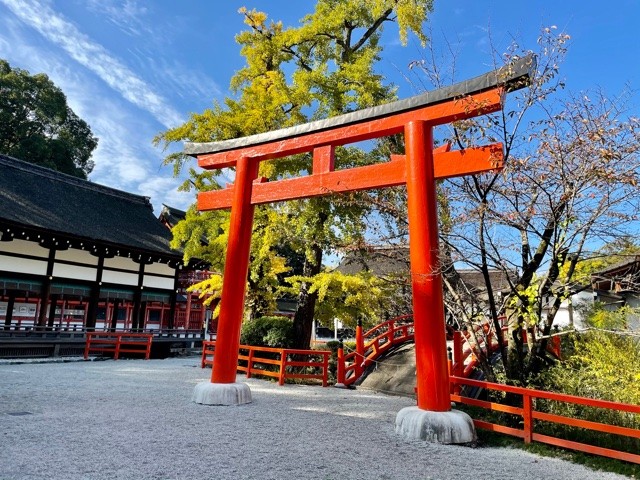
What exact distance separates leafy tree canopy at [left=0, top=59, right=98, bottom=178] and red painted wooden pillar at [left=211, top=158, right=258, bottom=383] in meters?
27.9

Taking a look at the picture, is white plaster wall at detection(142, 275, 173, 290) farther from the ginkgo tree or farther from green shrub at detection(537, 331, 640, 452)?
green shrub at detection(537, 331, 640, 452)

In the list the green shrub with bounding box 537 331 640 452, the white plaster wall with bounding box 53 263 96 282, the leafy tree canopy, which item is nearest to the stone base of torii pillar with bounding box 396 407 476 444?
the green shrub with bounding box 537 331 640 452

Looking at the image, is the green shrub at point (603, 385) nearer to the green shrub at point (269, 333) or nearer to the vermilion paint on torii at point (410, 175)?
the vermilion paint on torii at point (410, 175)

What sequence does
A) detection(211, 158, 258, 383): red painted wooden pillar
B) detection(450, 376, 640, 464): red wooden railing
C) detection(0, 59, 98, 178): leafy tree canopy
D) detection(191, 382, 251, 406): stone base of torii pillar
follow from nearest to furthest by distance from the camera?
1. detection(450, 376, 640, 464): red wooden railing
2. detection(191, 382, 251, 406): stone base of torii pillar
3. detection(211, 158, 258, 383): red painted wooden pillar
4. detection(0, 59, 98, 178): leafy tree canopy

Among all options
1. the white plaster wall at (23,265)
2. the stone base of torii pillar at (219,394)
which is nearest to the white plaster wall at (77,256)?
the white plaster wall at (23,265)

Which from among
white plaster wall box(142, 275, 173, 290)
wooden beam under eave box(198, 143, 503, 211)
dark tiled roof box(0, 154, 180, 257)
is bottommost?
white plaster wall box(142, 275, 173, 290)

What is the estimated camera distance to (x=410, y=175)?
5.64 meters

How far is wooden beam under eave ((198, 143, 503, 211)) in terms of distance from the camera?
5117 millimetres

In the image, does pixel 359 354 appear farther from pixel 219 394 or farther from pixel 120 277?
pixel 120 277

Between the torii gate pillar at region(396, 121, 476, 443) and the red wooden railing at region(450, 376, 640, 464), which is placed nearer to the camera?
the red wooden railing at region(450, 376, 640, 464)

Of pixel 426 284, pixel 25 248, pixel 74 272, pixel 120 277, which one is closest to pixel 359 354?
pixel 426 284

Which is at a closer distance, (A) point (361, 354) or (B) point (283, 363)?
(B) point (283, 363)

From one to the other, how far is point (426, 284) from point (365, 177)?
192 cm

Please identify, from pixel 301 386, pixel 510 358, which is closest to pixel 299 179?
pixel 510 358
